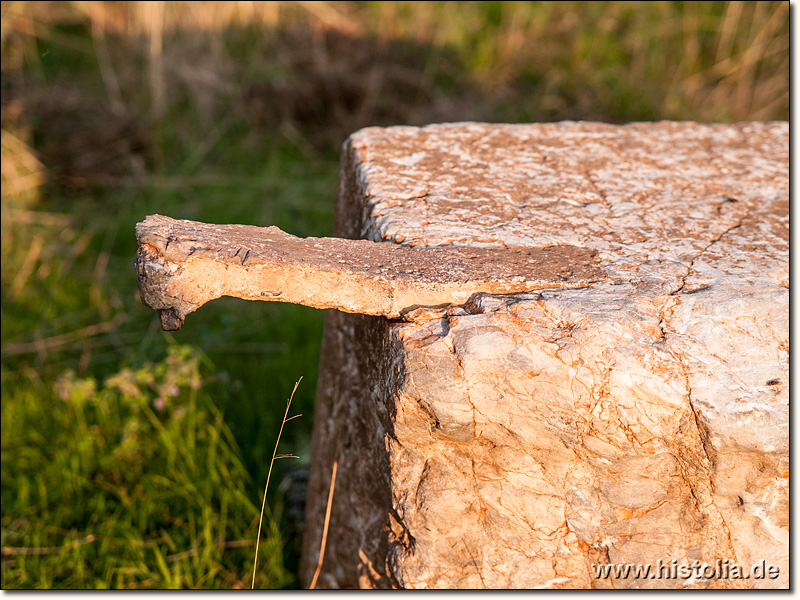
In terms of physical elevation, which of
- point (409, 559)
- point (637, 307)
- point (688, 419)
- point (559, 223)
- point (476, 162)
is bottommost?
point (409, 559)

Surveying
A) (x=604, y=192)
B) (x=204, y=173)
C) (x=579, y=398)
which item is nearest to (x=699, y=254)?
(x=604, y=192)

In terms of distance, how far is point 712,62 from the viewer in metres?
4.61

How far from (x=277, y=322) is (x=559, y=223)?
1912 millimetres

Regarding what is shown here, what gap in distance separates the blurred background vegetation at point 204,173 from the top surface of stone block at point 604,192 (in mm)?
1026

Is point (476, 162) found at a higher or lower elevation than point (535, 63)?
lower

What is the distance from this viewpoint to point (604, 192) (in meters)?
1.35

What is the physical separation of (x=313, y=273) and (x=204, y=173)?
127 inches

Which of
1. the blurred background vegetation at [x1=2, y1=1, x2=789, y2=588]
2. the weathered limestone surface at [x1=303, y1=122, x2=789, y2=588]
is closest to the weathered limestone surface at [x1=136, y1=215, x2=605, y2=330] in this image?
the weathered limestone surface at [x1=303, y1=122, x2=789, y2=588]

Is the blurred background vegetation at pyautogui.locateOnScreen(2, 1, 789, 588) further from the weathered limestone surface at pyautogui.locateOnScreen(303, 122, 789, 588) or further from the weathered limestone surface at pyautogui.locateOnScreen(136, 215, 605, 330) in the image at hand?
the weathered limestone surface at pyautogui.locateOnScreen(136, 215, 605, 330)

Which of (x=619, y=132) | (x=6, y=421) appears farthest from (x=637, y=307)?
(x=6, y=421)

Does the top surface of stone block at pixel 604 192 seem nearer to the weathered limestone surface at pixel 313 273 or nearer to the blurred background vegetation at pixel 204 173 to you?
the weathered limestone surface at pixel 313 273

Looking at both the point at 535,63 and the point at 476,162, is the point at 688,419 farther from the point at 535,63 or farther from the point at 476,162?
the point at 535,63

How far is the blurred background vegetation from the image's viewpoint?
1.92m

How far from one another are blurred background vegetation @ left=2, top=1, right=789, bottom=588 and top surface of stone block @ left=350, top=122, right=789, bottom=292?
103 cm
